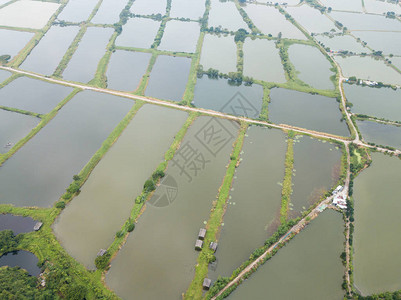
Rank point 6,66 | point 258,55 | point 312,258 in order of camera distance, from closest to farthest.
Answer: point 312,258, point 6,66, point 258,55

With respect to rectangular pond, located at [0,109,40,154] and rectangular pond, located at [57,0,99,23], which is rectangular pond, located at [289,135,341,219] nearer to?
rectangular pond, located at [0,109,40,154]

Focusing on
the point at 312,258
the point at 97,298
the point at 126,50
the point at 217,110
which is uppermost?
the point at 126,50

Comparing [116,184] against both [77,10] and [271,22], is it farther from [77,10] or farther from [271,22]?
[77,10]

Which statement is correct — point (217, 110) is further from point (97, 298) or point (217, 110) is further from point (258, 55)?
point (97, 298)

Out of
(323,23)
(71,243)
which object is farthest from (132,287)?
(323,23)

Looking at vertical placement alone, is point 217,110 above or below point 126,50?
below

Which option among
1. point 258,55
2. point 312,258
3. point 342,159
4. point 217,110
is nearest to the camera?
point 312,258

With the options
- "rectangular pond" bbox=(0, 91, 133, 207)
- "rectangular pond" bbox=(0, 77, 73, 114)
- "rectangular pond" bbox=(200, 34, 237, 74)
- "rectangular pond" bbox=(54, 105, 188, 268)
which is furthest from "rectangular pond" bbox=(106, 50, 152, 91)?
"rectangular pond" bbox=(200, 34, 237, 74)

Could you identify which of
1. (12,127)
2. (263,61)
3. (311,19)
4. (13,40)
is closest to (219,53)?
(263,61)
